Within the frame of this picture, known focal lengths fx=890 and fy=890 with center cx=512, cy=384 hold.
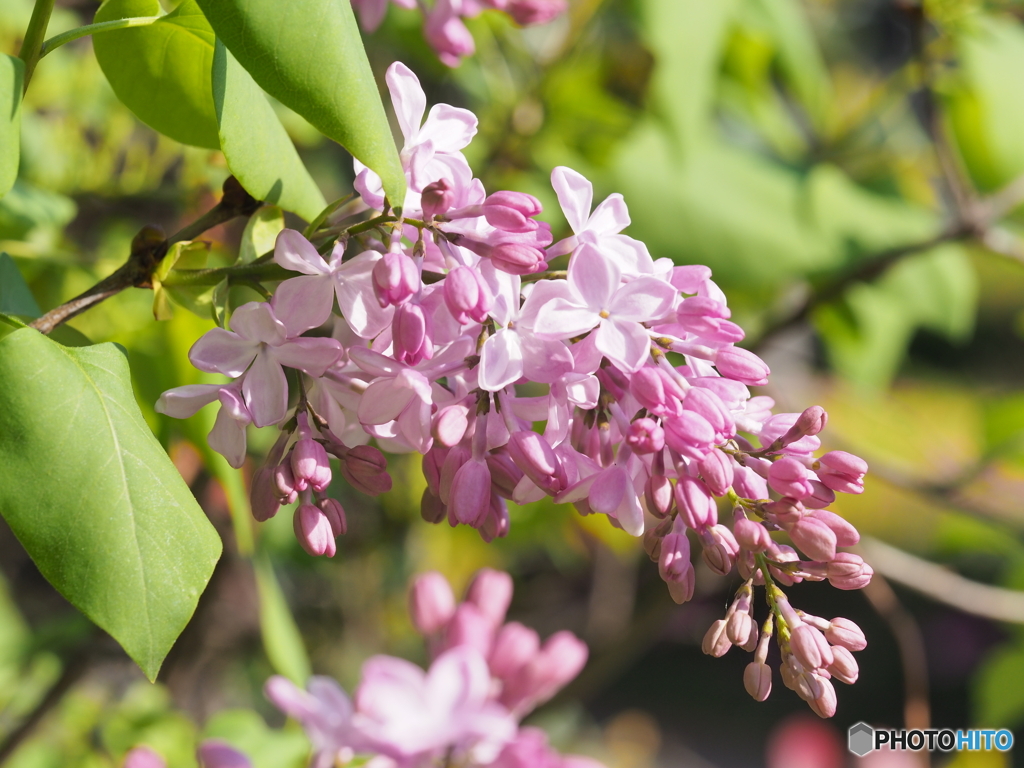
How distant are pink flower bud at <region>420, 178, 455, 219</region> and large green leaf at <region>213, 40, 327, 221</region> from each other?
84mm

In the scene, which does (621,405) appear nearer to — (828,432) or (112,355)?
(112,355)

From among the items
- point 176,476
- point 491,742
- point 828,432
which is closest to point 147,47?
point 176,476

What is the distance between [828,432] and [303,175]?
2.71 feet

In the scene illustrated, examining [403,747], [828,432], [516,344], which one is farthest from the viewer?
[828,432]

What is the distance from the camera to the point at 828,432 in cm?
110

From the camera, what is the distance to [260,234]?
1.39 ft

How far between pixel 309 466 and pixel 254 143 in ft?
0.48

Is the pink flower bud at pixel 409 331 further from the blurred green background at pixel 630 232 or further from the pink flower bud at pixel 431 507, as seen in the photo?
the blurred green background at pixel 630 232

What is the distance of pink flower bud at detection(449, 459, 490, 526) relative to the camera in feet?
1.24

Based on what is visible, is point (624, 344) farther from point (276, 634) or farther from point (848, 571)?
point (276, 634)

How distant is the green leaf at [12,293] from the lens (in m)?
0.46

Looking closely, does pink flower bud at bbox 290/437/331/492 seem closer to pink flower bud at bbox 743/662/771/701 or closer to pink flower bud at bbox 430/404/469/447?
pink flower bud at bbox 430/404/469/447
